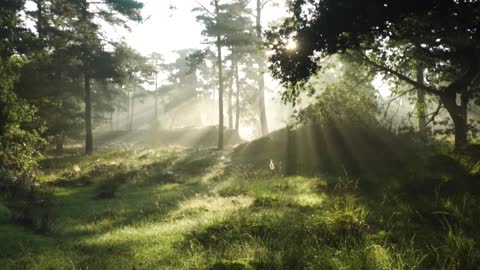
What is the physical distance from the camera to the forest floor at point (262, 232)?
4.52 meters

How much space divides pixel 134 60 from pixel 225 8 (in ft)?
33.0

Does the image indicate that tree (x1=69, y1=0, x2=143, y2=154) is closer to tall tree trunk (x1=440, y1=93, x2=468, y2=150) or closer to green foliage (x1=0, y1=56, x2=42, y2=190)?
green foliage (x1=0, y1=56, x2=42, y2=190)

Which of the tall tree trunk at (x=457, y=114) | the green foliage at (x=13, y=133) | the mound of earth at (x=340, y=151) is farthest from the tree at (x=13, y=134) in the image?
the tall tree trunk at (x=457, y=114)

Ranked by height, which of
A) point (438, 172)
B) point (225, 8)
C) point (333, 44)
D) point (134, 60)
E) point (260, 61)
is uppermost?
point (225, 8)

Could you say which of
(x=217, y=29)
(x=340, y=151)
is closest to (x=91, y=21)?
(x=217, y=29)

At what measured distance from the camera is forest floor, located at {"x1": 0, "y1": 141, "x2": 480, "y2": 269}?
14.8 ft

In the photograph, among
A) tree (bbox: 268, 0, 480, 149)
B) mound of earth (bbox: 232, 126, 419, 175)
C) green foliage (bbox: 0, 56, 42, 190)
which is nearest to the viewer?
tree (bbox: 268, 0, 480, 149)

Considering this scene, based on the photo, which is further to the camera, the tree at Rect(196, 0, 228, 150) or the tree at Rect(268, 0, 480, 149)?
the tree at Rect(196, 0, 228, 150)

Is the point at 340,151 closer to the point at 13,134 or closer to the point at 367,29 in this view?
the point at 367,29

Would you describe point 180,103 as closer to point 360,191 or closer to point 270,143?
point 270,143

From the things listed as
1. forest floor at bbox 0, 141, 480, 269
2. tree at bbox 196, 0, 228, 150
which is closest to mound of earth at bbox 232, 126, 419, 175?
forest floor at bbox 0, 141, 480, 269

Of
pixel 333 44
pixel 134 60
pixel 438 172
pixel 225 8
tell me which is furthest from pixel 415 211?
pixel 225 8

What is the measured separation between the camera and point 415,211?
20.8 ft

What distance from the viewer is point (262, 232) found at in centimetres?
594
